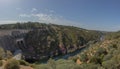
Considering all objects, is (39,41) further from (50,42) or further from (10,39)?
(10,39)

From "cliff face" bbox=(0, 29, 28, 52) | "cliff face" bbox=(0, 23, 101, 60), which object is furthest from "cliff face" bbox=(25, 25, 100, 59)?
"cliff face" bbox=(0, 29, 28, 52)

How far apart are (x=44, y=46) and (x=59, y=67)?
12477cm

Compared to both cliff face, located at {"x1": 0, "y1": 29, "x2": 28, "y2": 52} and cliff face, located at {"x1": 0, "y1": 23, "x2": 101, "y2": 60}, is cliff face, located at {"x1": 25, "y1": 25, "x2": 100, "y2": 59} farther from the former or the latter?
cliff face, located at {"x1": 0, "y1": 29, "x2": 28, "y2": 52}

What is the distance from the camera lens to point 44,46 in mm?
147750

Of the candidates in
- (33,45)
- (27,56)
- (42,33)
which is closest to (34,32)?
(42,33)

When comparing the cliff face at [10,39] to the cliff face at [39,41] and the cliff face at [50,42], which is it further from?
the cliff face at [50,42]

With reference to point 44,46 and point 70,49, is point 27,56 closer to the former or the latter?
point 44,46

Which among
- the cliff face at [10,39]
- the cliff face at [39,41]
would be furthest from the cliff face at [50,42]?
the cliff face at [10,39]

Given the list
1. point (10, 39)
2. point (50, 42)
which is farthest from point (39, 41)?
point (10, 39)

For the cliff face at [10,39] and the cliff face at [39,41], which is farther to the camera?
the cliff face at [39,41]

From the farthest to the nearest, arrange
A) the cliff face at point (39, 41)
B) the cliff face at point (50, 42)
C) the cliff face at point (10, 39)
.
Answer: the cliff face at point (50, 42), the cliff face at point (39, 41), the cliff face at point (10, 39)

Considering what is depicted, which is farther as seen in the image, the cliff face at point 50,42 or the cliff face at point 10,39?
the cliff face at point 50,42

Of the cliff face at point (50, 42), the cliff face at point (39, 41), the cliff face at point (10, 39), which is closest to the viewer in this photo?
the cliff face at point (10, 39)

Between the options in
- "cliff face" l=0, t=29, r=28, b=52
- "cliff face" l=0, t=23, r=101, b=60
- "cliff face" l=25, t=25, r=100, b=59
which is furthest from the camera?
"cliff face" l=25, t=25, r=100, b=59
